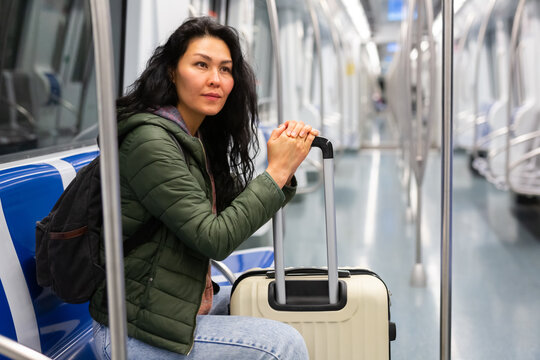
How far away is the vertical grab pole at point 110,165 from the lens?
86 cm

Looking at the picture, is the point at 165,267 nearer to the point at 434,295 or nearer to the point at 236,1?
the point at 434,295

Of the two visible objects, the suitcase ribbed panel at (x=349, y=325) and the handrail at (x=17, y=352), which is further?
the suitcase ribbed panel at (x=349, y=325)

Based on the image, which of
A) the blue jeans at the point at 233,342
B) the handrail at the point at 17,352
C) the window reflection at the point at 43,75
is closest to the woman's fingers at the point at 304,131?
the blue jeans at the point at 233,342

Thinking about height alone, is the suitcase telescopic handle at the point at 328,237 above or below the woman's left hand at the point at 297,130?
below

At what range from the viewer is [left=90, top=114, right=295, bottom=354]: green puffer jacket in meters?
1.19

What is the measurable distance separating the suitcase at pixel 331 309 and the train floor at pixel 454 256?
1037 mm

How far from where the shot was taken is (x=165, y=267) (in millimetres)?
1241

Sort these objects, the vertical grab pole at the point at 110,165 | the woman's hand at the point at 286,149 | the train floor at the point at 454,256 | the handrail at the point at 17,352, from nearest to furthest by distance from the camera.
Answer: the vertical grab pole at the point at 110,165 → the handrail at the point at 17,352 → the woman's hand at the point at 286,149 → the train floor at the point at 454,256

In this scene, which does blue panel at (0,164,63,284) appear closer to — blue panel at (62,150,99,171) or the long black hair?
blue panel at (62,150,99,171)

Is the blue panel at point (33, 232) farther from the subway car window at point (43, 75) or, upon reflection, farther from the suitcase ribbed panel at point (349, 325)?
the subway car window at point (43, 75)

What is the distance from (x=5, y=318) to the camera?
134 centimetres

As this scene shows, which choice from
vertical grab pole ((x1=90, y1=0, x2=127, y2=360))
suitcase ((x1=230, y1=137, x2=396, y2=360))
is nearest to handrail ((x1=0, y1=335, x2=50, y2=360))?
Answer: vertical grab pole ((x1=90, y1=0, x2=127, y2=360))

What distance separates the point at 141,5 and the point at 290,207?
327 cm

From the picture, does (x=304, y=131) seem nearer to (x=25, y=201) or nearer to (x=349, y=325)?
(x=349, y=325)
